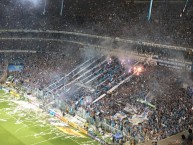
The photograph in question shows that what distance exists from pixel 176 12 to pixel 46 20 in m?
21.7

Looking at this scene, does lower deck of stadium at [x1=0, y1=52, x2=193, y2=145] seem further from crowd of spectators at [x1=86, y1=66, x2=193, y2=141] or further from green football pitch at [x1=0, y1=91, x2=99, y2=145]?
green football pitch at [x1=0, y1=91, x2=99, y2=145]

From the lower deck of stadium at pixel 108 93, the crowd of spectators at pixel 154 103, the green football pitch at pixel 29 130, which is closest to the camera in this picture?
the crowd of spectators at pixel 154 103

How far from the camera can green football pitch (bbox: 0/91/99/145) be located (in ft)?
91.4

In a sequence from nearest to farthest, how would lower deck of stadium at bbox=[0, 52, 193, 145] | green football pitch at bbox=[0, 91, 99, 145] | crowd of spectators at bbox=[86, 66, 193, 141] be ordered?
crowd of spectators at bbox=[86, 66, 193, 141] → green football pitch at bbox=[0, 91, 99, 145] → lower deck of stadium at bbox=[0, 52, 193, 145]

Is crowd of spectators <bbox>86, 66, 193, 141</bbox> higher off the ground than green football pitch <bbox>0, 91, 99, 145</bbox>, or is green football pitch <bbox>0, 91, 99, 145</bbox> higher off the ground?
crowd of spectators <bbox>86, 66, 193, 141</bbox>

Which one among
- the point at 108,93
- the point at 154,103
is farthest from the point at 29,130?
the point at 154,103

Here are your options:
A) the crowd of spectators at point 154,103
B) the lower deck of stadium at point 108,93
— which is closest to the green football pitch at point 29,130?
the lower deck of stadium at point 108,93

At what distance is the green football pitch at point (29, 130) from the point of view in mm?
27848

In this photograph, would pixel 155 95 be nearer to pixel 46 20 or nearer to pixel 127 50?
pixel 127 50

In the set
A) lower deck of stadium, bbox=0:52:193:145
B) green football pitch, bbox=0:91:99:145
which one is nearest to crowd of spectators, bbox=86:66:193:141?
lower deck of stadium, bbox=0:52:193:145

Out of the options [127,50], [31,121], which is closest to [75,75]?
[127,50]

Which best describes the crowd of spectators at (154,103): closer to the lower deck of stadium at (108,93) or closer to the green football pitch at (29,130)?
the lower deck of stadium at (108,93)

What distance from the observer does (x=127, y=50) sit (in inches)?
1754

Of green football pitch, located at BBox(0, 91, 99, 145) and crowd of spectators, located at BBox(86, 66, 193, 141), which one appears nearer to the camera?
crowd of spectators, located at BBox(86, 66, 193, 141)
